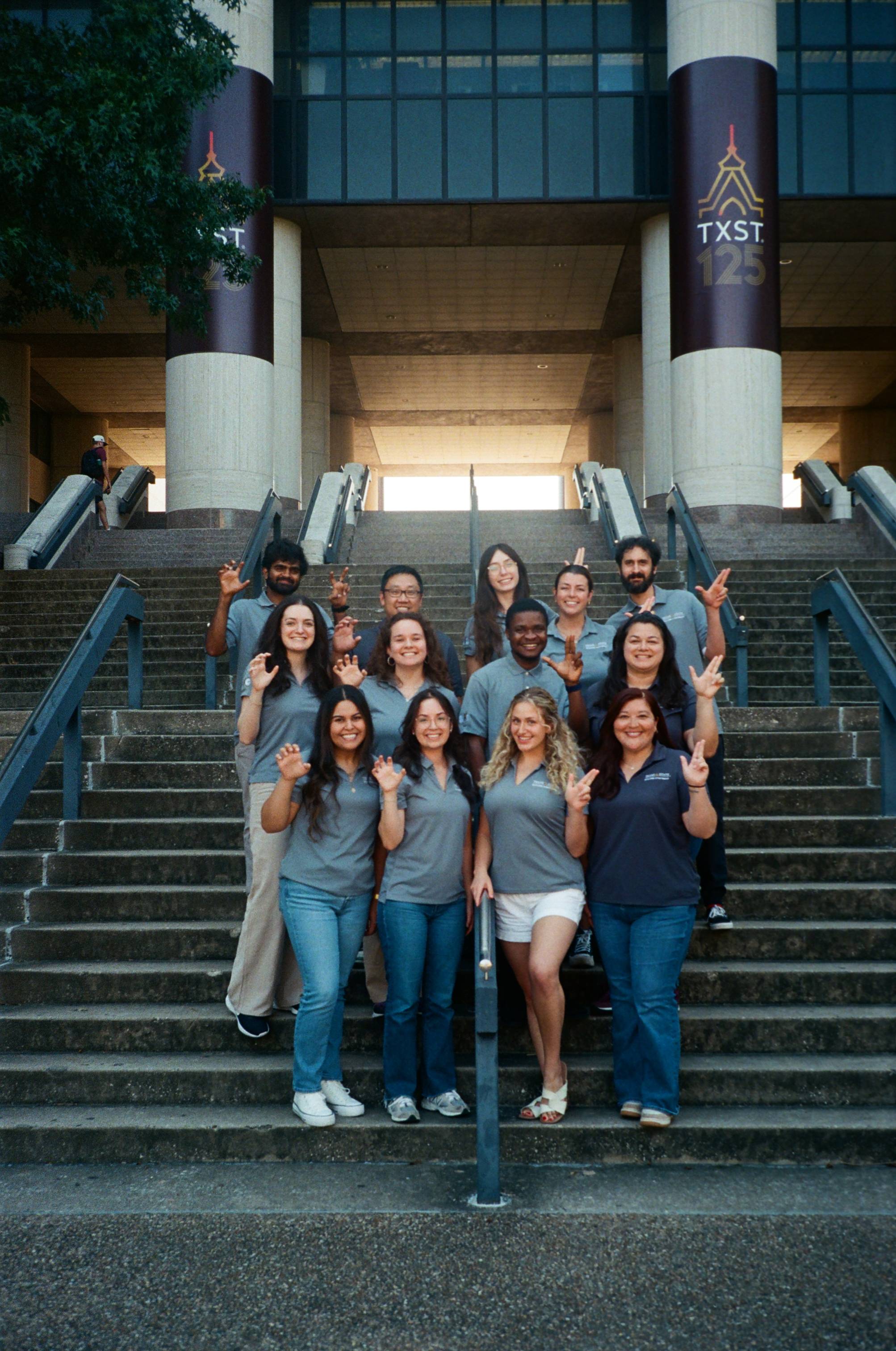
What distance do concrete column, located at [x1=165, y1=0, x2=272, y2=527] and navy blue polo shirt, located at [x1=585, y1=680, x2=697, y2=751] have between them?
1326cm

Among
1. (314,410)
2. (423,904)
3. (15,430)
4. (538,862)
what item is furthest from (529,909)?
(15,430)

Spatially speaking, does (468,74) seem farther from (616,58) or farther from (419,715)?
(419,715)

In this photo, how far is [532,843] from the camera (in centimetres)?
437

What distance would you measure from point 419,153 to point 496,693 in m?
17.1

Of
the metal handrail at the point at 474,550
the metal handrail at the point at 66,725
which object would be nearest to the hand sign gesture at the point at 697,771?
the metal handrail at the point at 66,725

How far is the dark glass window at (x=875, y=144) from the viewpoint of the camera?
1900 cm

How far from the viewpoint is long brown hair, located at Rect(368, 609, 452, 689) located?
4879mm

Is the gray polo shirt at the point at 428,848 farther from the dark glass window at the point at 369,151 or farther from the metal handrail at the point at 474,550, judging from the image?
the dark glass window at the point at 369,151

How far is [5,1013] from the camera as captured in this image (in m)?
4.88

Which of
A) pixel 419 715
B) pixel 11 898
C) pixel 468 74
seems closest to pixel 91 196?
pixel 11 898

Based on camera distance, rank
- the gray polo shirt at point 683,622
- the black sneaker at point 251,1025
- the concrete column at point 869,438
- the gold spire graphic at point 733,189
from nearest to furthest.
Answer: the black sneaker at point 251,1025 < the gray polo shirt at point 683,622 < the gold spire graphic at point 733,189 < the concrete column at point 869,438

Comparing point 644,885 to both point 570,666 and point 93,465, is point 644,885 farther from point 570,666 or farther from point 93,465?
point 93,465

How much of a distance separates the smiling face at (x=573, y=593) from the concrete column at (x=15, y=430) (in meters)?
21.9

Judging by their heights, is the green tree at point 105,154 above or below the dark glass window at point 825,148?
below
